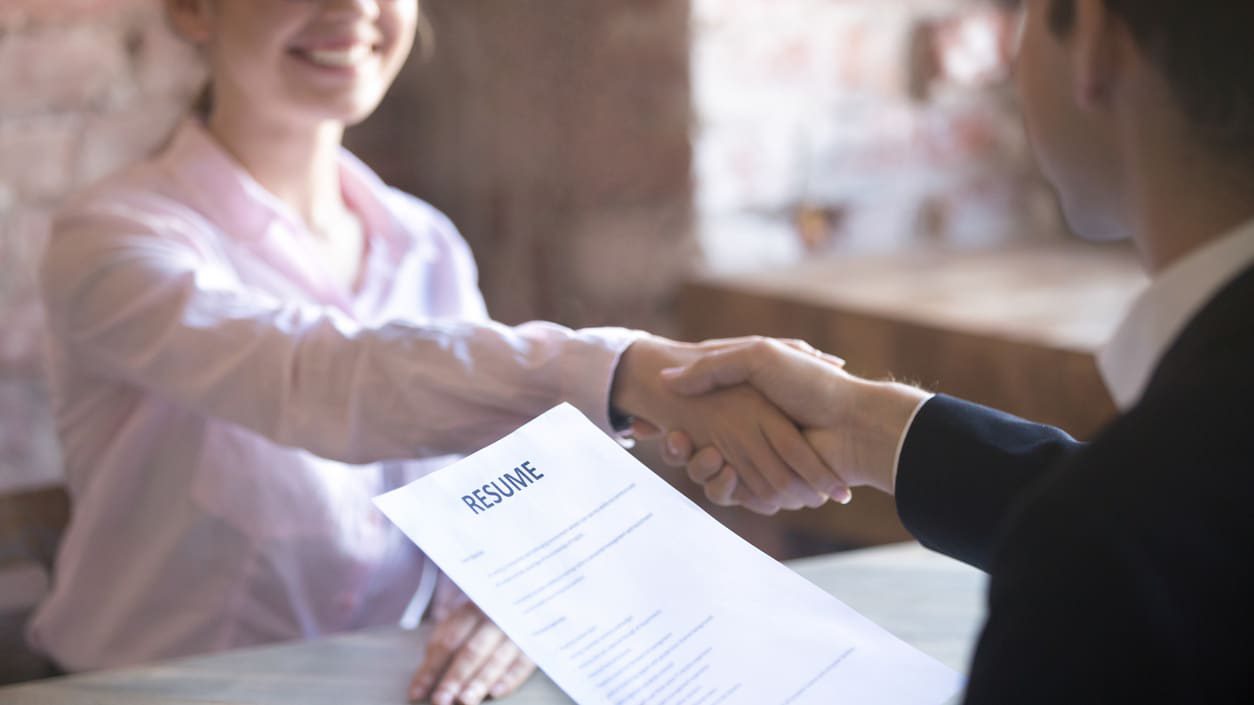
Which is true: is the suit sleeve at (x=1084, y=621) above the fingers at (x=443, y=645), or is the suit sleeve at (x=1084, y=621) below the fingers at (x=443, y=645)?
above

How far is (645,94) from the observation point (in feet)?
6.29

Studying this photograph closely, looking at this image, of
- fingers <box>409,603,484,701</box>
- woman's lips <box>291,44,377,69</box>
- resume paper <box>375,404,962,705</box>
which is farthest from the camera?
woman's lips <box>291,44,377,69</box>

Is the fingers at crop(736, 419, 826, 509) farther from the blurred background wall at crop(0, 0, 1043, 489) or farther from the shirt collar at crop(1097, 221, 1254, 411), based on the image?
the blurred background wall at crop(0, 0, 1043, 489)


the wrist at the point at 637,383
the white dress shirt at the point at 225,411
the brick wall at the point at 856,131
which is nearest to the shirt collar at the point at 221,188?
the white dress shirt at the point at 225,411

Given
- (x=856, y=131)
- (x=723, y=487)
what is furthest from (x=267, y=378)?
(x=856, y=131)

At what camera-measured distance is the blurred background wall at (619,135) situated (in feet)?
5.87

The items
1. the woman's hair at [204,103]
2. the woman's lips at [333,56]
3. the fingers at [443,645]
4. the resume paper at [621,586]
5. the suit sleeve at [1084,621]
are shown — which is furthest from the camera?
the woman's hair at [204,103]

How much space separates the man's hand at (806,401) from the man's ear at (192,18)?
0.55 metres

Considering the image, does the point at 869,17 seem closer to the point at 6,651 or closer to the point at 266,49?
the point at 266,49

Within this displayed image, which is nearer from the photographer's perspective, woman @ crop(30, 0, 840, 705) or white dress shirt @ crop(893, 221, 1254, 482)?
white dress shirt @ crop(893, 221, 1254, 482)

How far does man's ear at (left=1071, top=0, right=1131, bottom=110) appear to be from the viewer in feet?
1.59

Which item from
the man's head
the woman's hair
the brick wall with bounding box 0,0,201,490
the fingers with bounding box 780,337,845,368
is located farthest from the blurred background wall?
the man's head

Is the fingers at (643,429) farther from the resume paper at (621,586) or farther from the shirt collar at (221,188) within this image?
the shirt collar at (221,188)

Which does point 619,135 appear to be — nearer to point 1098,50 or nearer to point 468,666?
point 468,666
